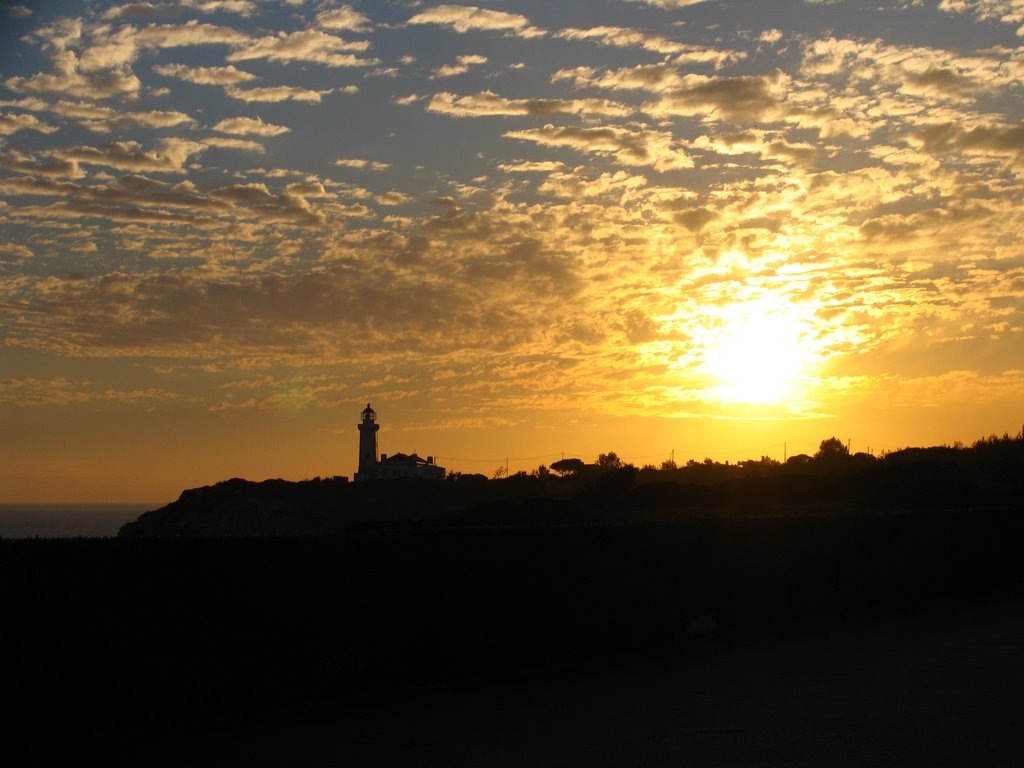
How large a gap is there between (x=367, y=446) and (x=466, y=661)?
56272 millimetres

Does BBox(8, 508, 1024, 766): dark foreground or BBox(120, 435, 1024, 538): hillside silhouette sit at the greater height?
BBox(120, 435, 1024, 538): hillside silhouette

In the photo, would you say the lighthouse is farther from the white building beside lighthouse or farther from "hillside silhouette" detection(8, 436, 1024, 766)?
"hillside silhouette" detection(8, 436, 1024, 766)

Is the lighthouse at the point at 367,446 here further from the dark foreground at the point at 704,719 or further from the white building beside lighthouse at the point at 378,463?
the dark foreground at the point at 704,719

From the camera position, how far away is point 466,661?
13.7 metres

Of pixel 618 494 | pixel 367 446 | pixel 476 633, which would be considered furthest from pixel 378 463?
pixel 476 633

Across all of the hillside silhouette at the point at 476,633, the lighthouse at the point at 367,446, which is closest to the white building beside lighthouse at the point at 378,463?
the lighthouse at the point at 367,446

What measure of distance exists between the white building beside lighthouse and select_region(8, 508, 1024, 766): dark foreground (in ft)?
169

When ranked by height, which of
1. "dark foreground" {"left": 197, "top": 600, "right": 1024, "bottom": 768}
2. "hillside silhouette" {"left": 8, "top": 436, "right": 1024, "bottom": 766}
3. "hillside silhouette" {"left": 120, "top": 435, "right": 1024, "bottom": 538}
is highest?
"hillside silhouette" {"left": 120, "top": 435, "right": 1024, "bottom": 538}

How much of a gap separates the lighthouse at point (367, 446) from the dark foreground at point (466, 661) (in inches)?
1997

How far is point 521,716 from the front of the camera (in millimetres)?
11477

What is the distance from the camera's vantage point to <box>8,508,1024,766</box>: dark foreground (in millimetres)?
9930

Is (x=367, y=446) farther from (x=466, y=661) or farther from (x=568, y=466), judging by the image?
(x=466, y=661)

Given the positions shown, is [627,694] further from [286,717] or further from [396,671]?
[286,717]

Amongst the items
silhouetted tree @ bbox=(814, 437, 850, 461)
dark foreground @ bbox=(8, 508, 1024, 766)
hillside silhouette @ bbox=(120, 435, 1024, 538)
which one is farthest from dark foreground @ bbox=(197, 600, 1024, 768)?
silhouetted tree @ bbox=(814, 437, 850, 461)
